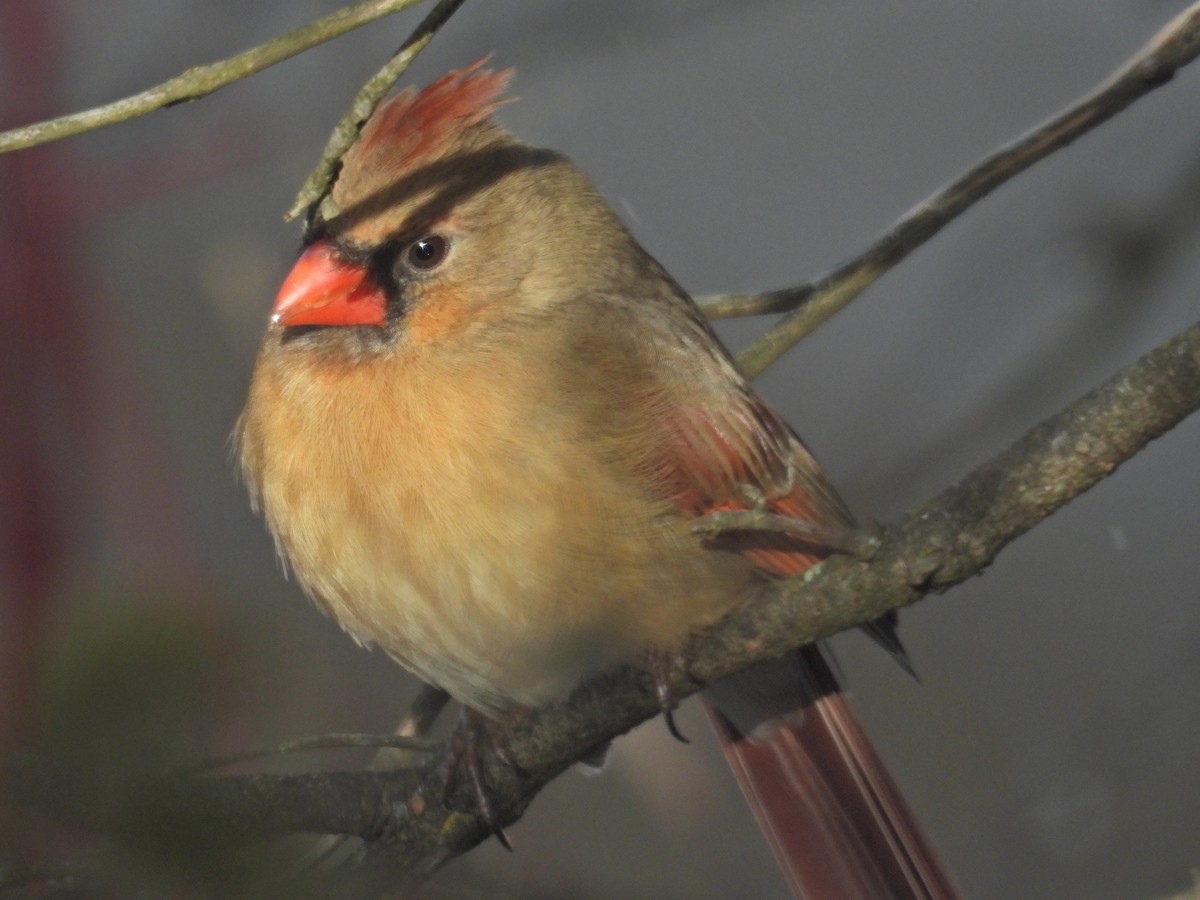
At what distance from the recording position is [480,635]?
2.25 metres

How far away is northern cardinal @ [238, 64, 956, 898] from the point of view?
2174 millimetres

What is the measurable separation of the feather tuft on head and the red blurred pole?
0.69m

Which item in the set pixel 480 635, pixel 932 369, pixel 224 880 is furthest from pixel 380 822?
pixel 932 369

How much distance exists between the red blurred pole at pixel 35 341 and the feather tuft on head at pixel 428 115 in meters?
0.69

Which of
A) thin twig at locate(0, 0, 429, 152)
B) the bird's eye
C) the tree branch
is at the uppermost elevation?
thin twig at locate(0, 0, 429, 152)

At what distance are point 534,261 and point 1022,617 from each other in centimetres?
349

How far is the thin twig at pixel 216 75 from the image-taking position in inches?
67.2

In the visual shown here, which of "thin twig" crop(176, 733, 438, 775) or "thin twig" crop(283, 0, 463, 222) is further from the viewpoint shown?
"thin twig" crop(283, 0, 463, 222)

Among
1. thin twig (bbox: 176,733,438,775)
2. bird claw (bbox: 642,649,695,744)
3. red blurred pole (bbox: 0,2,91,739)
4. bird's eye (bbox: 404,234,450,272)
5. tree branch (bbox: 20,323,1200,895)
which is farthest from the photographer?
bird's eye (bbox: 404,234,450,272)

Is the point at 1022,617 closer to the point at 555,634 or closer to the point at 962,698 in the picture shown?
the point at 962,698

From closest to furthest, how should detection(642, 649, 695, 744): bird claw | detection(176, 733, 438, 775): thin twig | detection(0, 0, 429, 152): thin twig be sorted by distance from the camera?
detection(176, 733, 438, 775): thin twig, detection(0, 0, 429, 152): thin twig, detection(642, 649, 695, 744): bird claw

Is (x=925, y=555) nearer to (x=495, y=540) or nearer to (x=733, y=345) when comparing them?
(x=495, y=540)

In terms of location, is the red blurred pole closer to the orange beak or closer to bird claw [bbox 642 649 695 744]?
the orange beak

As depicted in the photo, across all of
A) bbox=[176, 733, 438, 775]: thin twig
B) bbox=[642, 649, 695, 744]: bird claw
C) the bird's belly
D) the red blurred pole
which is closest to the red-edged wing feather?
the bird's belly
